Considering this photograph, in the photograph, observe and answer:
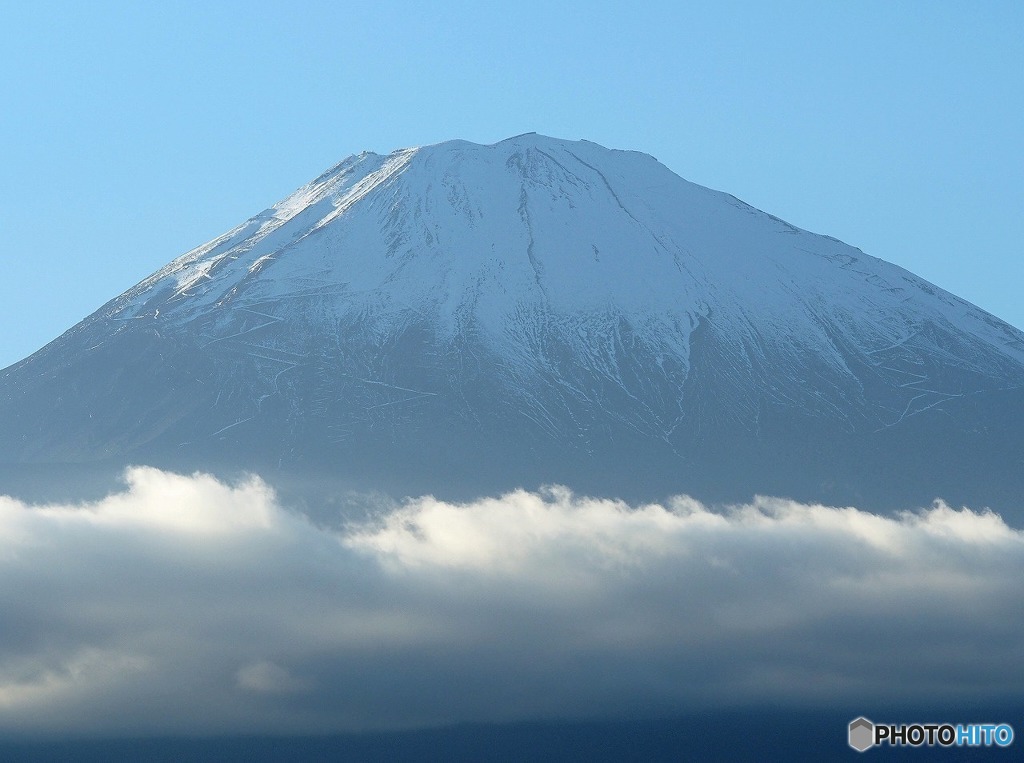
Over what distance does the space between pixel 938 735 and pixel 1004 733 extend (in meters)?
61.7

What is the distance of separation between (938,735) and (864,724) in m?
8.69

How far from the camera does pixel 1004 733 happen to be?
→ 17538cm

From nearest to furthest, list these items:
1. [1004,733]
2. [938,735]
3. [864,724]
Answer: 1. [938,735]
2. [864,724]
3. [1004,733]

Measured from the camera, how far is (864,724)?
126 metres

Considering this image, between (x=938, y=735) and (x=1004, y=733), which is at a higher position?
(x=1004, y=733)

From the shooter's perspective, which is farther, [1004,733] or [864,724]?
[1004,733]

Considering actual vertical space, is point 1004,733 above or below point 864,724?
above

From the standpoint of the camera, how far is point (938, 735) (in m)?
117

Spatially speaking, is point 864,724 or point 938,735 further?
point 864,724

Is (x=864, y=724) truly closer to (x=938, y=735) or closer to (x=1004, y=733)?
(x=938, y=735)

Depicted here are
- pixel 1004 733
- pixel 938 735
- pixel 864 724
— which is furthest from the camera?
pixel 1004 733

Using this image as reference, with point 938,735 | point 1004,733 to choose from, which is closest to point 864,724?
point 938,735

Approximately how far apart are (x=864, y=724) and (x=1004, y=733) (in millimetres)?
55082
